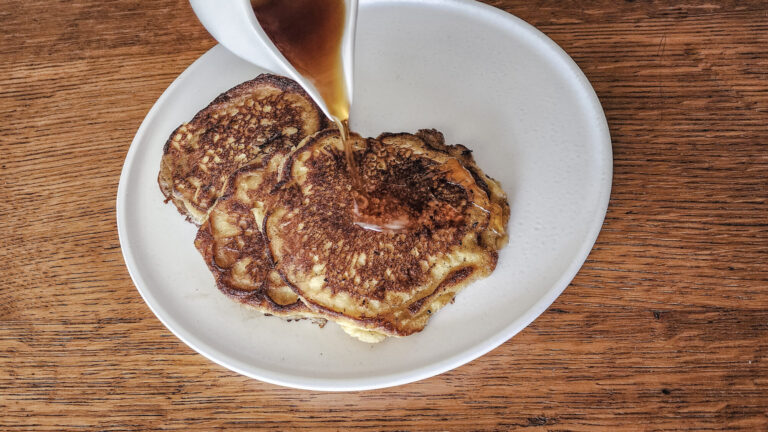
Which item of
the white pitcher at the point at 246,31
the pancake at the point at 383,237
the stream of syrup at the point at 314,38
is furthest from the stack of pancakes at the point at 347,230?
the white pitcher at the point at 246,31

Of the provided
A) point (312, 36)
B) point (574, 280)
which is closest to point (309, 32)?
point (312, 36)

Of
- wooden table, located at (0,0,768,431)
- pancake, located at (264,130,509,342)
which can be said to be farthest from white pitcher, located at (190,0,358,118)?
wooden table, located at (0,0,768,431)

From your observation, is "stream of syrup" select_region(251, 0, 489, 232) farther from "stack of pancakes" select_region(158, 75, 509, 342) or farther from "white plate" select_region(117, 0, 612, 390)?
"white plate" select_region(117, 0, 612, 390)

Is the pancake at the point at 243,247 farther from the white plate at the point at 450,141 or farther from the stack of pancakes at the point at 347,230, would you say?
the white plate at the point at 450,141

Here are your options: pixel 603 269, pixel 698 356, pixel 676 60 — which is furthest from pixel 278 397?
pixel 676 60

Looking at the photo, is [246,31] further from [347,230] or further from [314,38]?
[347,230]

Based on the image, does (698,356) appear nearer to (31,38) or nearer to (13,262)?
(13,262)
